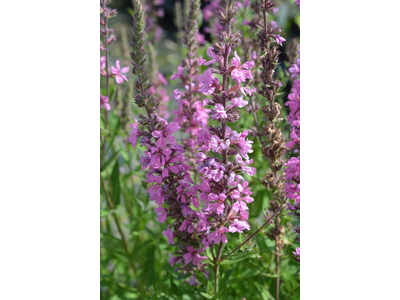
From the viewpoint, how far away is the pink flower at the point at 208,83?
1298mm

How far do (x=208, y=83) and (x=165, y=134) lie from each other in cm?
24

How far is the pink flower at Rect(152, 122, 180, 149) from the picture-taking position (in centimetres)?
140

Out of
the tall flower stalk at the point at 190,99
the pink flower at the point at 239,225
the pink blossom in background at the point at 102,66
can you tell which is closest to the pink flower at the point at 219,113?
the pink flower at the point at 239,225

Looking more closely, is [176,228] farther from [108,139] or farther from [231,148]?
[108,139]

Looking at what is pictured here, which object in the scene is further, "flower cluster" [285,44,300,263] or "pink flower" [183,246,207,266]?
"pink flower" [183,246,207,266]

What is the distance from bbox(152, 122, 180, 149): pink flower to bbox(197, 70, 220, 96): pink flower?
6.9 inches

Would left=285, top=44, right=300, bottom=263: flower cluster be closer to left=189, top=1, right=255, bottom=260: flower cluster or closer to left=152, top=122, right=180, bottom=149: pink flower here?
left=189, top=1, right=255, bottom=260: flower cluster

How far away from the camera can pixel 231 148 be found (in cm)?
140

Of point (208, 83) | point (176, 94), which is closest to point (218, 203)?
point (208, 83)

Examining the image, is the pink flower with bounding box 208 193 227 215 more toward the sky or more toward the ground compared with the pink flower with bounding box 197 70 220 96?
more toward the ground

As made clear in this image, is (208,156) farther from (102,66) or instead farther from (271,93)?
(102,66)

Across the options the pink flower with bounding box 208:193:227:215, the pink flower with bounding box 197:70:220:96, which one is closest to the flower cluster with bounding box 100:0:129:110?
the pink flower with bounding box 197:70:220:96

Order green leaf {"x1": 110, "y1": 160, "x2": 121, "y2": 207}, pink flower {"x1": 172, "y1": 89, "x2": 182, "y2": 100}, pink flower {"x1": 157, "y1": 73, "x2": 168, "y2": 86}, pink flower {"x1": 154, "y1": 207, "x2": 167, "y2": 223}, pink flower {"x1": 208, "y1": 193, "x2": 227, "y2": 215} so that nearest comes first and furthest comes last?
pink flower {"x1": 208, "y1": 193, "x2": 227, "y2": 215} → pink flower {"x1": 154, "y1": 207, "x2": 167, "y2": 223} → pink flower {"x1": 172, "y1": 89, "x2": 182, "y2": 100} → green leaf {"x1": 110, "y1": 160, "x2": 121, "y2": 207} → pink flower {"x1": 157, "y1": 73, "x2": 168, "y2": 86}
